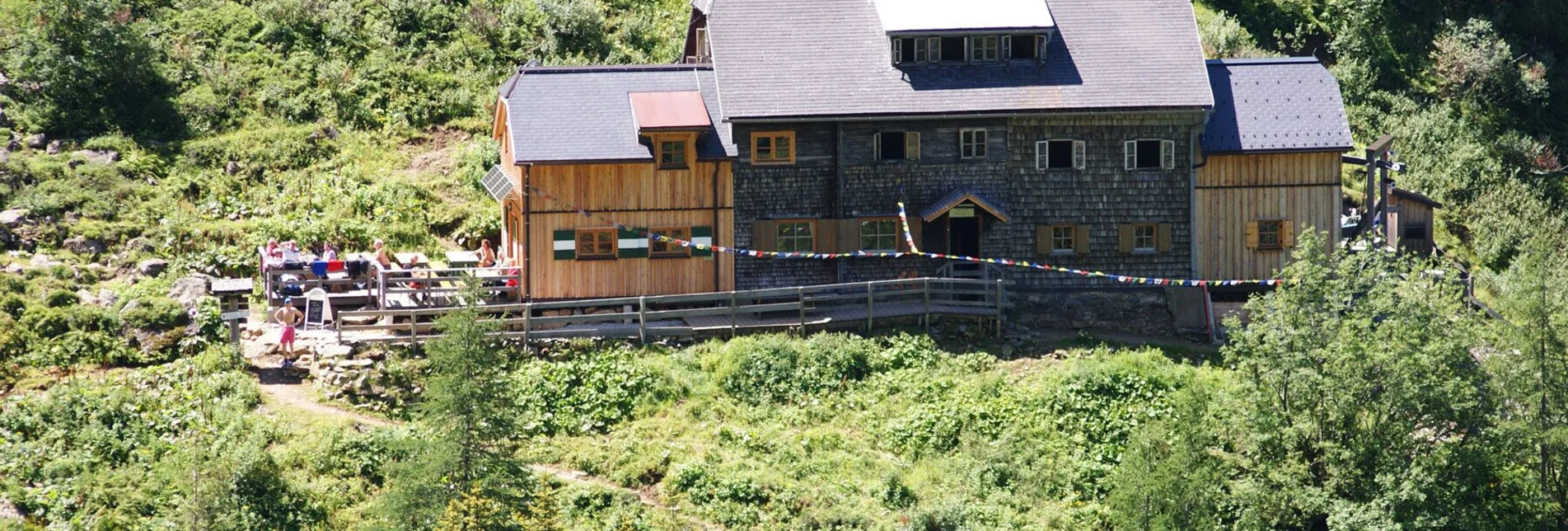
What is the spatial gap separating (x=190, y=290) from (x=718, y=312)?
451 inches

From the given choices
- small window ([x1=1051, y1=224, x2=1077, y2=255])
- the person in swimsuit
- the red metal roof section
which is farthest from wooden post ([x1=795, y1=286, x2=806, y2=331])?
the person in swimsuit

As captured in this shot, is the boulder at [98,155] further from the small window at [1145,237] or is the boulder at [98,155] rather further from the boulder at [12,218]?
the small window at [1145,237]

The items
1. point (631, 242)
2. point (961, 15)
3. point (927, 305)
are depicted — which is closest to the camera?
point (927, 305)

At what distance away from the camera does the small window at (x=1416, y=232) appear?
50.7 meters

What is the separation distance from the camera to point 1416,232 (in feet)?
167

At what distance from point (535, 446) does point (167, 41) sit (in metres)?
24.5

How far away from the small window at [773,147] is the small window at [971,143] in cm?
388

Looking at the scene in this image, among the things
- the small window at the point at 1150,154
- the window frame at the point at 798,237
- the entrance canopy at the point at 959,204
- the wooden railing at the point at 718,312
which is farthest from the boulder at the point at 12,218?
the small window at the point at 1150,154

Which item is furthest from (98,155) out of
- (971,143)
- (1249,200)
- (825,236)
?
(1249,200)

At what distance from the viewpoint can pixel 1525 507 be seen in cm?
3975

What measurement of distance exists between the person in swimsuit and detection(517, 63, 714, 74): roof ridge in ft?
25.2

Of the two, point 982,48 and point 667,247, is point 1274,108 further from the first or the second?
point 667,247

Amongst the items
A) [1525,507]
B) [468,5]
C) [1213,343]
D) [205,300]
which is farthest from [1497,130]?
[205,300]

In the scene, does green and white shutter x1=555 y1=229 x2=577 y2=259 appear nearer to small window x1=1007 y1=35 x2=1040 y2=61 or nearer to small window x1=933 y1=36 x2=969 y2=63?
small window x1=933 y1=36 x2=969 y2=63
